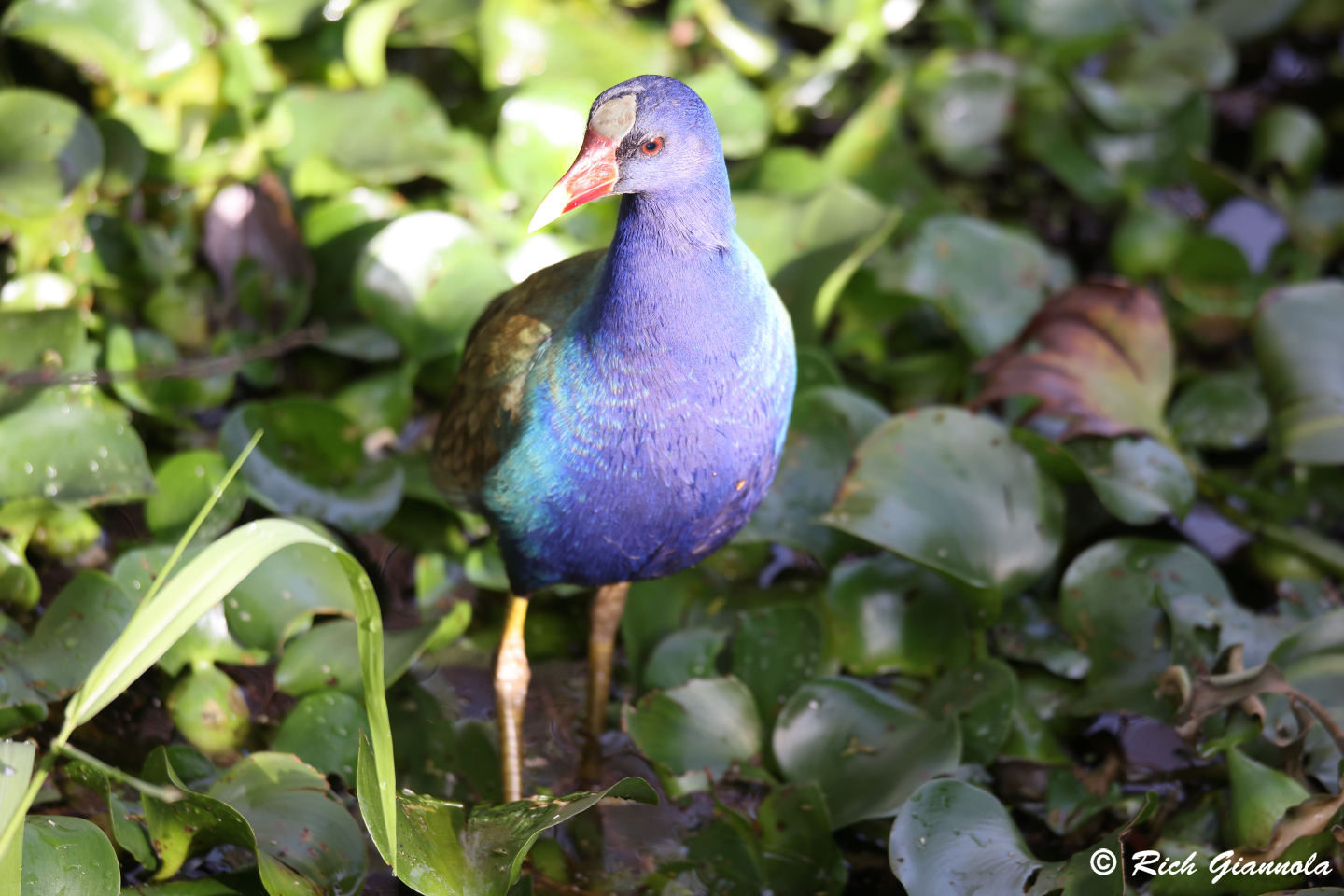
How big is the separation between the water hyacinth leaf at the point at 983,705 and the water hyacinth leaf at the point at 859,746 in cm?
8

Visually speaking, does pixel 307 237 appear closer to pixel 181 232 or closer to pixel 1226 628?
pixel 181 232

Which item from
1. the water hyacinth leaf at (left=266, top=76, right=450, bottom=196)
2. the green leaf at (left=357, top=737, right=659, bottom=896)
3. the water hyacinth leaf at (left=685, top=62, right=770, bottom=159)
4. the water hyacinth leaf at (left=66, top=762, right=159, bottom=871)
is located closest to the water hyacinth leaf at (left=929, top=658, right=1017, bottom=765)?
the green leaf at (left=357, top=737, right=659, bottom=896)

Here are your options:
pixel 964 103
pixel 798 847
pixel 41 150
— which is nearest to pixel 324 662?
pixel 798 847

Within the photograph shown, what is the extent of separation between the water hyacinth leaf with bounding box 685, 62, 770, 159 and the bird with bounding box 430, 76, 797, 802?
1156 mm

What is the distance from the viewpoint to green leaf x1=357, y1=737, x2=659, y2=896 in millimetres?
1601

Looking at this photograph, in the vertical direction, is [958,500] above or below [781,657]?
above

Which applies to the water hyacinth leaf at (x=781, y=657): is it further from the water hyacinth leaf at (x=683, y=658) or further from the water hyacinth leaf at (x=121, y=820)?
the water hyacinth leaf at (x=121, y=820)

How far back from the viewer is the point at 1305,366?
2268mm

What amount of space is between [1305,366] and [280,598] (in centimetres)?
193

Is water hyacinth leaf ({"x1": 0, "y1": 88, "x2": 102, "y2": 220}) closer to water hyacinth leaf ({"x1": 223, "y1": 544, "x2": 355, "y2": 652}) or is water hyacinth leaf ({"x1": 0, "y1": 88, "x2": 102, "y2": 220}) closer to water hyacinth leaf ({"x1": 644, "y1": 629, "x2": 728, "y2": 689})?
water hyacinth leaf ({"x1": 223, "y1": 544, "x2": 355, "y2": 652})

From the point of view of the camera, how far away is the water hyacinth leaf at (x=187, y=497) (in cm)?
220

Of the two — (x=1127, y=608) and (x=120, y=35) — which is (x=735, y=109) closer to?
(x=120, y=35)

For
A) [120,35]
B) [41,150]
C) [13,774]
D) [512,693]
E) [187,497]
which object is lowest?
[512,693]

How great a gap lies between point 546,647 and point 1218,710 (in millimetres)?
1197
